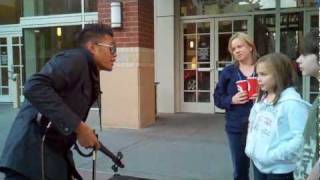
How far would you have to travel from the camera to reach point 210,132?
30.2 feet

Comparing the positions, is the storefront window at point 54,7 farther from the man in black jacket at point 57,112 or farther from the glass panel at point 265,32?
the man in black jacket at point 57,112

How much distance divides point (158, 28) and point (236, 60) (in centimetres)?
772

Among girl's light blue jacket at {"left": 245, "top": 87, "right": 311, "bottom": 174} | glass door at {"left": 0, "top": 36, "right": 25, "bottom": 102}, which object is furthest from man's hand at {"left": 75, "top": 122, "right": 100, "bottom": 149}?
glass door at {"left": 0, "top": 36, "right": 25, "bottom": 102}

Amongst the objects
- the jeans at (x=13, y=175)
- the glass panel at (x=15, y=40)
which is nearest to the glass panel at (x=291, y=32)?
the glass panel at (x=15, y=40)

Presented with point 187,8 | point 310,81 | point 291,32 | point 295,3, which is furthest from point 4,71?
point 310,81

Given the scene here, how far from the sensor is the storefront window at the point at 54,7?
519 inches

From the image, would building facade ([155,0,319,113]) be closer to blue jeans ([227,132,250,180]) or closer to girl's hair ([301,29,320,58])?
blue jeans ([227,132,250,180])

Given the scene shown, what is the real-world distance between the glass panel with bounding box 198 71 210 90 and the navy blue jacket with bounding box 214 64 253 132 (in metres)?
7.43

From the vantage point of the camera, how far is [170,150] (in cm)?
759

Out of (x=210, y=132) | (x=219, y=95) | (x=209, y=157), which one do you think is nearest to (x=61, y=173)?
(x=219, y=95)

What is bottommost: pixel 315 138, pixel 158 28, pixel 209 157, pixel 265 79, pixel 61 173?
pixel 209 157

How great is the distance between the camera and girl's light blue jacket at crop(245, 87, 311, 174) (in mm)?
3117

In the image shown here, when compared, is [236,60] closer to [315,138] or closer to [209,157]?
[315,138]

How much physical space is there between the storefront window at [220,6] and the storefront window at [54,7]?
107 inches
